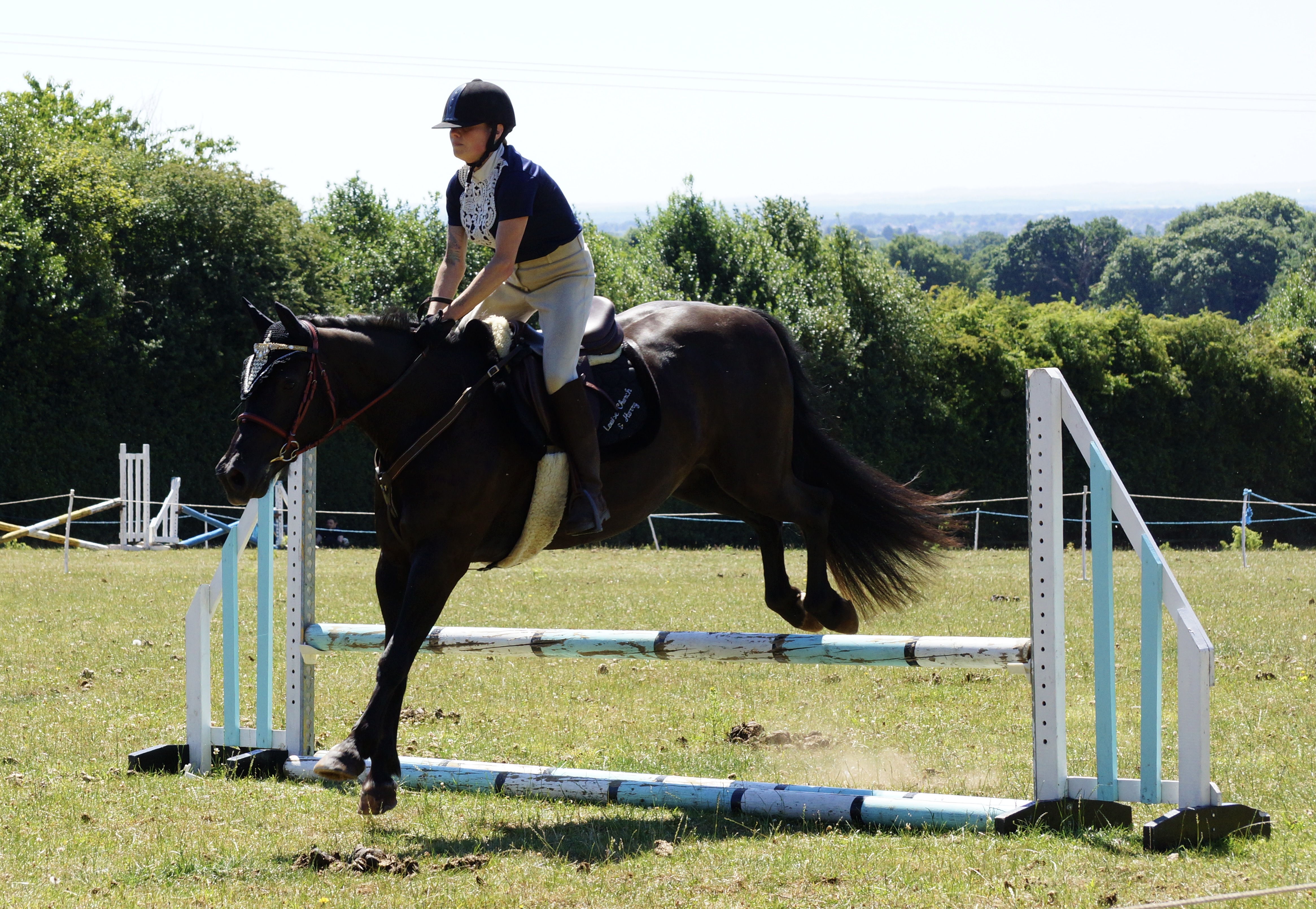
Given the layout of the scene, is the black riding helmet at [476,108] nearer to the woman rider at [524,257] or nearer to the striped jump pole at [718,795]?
the woman rider at [524,257]

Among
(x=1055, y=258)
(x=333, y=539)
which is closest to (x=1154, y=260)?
(x=1055, y=258)

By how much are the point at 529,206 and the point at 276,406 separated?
1.25m

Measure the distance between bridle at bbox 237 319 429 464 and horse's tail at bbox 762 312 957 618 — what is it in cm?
228

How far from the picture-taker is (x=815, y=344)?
27078mm

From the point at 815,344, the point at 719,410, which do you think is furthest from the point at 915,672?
the point at 815,344

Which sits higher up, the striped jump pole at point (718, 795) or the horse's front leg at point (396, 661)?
the horse's front leg at point (396, 661)

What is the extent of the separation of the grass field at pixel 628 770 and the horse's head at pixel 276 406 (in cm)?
137

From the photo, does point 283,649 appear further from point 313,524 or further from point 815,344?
point 815,344

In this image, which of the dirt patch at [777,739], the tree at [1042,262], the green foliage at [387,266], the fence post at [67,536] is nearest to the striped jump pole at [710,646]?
the dirt patch at [777,739]

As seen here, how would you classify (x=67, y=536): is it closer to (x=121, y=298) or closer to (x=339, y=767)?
(x=121, y=298)

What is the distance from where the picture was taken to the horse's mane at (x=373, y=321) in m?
4.85

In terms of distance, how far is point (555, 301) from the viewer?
520cm

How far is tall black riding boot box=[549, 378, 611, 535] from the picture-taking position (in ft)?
16.6

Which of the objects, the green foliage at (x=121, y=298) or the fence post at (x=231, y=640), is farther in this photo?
the green foliage at (x=121, y=298)
